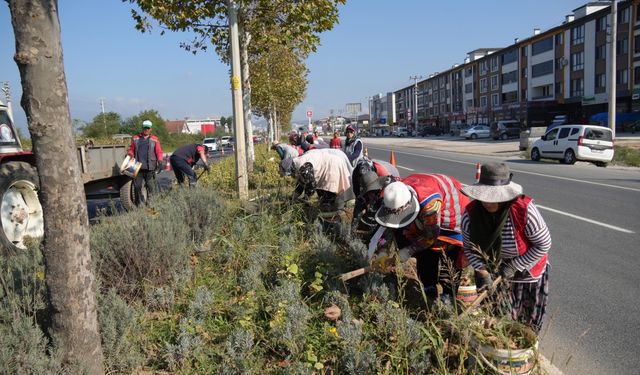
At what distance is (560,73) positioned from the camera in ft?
178

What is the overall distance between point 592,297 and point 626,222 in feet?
12.5

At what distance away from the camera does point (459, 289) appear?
3723mm

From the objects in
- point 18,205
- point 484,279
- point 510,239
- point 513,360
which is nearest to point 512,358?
point 513,360

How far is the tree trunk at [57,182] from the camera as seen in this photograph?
7.38 feet

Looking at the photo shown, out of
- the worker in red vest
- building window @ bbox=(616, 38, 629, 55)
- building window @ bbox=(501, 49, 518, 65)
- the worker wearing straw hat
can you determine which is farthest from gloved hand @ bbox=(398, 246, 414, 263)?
building window @ bbox=(501, 49, 518, 65)

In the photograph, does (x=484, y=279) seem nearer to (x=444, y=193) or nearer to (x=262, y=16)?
(x=444, y=193)

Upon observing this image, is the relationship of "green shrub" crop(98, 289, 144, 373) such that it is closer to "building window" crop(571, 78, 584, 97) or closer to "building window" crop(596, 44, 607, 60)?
"building window" crop(596, 44, 607, 60)

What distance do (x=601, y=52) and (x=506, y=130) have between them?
1197 centimetres

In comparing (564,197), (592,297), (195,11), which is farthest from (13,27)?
(564,197)

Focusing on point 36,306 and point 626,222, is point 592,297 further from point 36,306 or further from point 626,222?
point 36,306

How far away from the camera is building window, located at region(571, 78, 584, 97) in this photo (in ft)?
166

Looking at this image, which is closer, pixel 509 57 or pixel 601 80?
pixel 601 80

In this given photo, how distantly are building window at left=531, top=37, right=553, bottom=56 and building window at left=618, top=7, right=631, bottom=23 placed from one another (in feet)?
34.8

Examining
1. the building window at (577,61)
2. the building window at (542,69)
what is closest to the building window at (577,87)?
the building window at (577,61)
